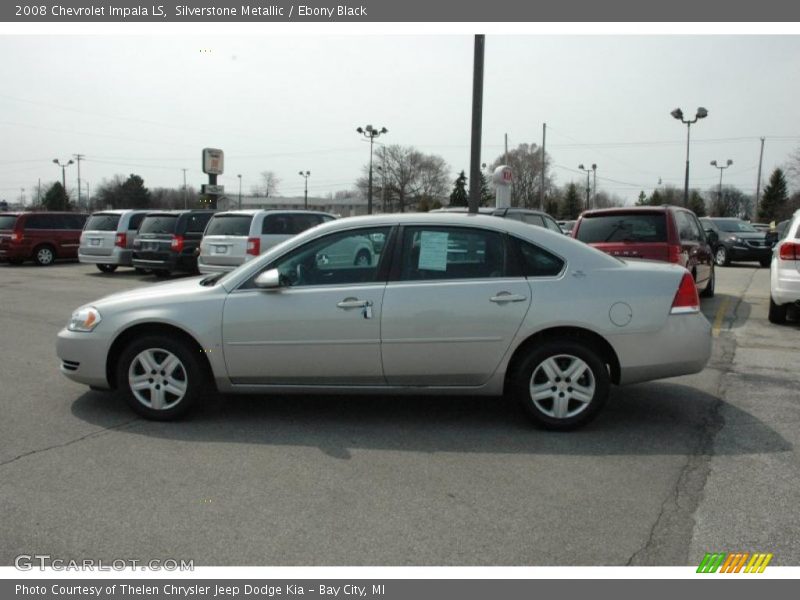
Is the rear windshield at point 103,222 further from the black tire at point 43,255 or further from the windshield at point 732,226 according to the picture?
the windshield at point 732,226

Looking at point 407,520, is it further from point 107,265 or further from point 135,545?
point 107,265

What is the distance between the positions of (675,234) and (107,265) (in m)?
15.6

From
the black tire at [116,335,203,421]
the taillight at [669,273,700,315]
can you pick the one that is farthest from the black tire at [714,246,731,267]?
the black tire at [116,335,203,421]

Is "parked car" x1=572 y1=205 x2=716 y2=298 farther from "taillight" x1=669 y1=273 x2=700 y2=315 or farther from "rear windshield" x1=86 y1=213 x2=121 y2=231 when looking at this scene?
"rear windshield" x1=86 y1=213 x2=121 y2=231

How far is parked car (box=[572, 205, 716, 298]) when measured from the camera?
9.98 meters


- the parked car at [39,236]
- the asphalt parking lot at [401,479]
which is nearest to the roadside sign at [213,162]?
the parked car at [39,236]

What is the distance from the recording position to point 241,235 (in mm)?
13906

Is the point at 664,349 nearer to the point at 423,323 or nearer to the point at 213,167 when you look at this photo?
the point at 423,323

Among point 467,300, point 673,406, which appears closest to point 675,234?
point 673,406

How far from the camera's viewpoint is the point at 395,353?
4.94 metres

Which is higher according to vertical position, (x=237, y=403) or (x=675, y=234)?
(x=675, y=234)

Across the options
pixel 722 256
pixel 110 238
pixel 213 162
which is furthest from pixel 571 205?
pixel 110 238

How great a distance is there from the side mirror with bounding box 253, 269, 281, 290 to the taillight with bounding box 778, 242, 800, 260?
7.49 metres

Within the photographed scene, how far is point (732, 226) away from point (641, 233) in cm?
1547
